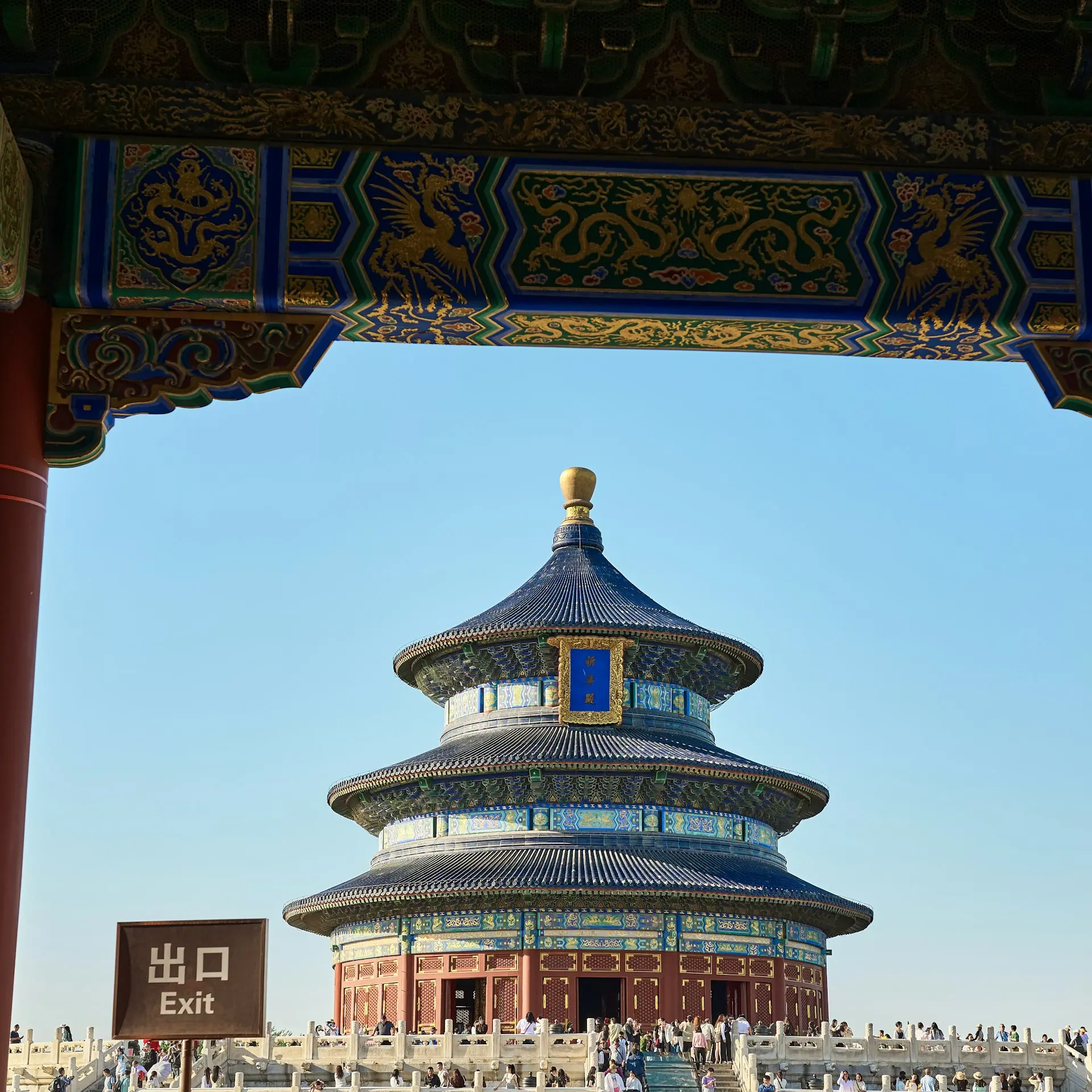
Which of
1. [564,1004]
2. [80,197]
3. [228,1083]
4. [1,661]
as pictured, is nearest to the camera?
[1,661]

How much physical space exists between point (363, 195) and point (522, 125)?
2.12 feet

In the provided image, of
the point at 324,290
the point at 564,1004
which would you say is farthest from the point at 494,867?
the point at 324,290

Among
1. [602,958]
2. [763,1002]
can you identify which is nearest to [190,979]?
[602,958]

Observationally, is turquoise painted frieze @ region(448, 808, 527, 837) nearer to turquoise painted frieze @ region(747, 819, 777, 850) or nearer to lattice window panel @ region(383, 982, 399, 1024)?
lattice window panel @ region(383, 982, 399, 1024)

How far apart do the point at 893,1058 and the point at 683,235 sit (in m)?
24.0

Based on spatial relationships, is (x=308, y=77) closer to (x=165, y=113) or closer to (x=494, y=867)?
(x=165, y=113)

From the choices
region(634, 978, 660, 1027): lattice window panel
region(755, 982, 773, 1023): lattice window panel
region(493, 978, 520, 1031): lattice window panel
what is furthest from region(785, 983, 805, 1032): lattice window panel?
region(493, 978, 520, 1031): lattice window panel

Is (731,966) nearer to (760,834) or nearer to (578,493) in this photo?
(760,834)

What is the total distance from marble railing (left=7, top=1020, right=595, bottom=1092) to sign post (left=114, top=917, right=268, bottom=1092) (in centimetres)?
2133

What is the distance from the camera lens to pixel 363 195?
6.38 metres

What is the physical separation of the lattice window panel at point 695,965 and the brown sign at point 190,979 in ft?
95.8

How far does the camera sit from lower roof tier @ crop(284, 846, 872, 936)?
33.7 meters

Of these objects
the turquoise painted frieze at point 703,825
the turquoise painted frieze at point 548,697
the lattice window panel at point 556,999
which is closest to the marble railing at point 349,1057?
the lattice window panel at point 556,999

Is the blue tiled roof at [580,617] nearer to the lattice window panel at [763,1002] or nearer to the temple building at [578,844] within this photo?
the temple building at [578,844]
